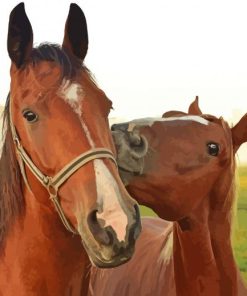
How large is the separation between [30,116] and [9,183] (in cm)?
40

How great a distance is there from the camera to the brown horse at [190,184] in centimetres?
347

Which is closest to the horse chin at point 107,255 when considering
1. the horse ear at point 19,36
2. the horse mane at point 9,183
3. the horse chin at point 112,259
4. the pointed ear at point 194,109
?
the horse chin at point 112,259

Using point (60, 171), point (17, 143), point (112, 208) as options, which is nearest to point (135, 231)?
point (112, 208)

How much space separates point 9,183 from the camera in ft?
10.00

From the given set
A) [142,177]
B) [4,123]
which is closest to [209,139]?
[142,177]

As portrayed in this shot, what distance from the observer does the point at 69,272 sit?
307cm

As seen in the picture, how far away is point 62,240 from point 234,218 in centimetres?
117

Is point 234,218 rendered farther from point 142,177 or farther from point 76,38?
point 76,38

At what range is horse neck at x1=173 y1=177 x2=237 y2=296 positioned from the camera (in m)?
3.65

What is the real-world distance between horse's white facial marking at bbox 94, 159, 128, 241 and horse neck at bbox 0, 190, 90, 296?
438 mm

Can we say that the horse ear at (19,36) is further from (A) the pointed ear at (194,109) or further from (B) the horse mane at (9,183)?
(A) the pointed ear at (194,109)

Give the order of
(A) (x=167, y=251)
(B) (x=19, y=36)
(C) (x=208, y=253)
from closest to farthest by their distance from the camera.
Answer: (B) (x=19, y=36), (C) (x=208, y=253), (A) (x=167, y=251)

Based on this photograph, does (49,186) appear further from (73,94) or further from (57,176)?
(73,94)

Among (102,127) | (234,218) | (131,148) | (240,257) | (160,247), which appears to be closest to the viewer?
(102,127)
